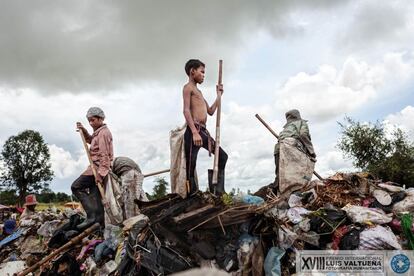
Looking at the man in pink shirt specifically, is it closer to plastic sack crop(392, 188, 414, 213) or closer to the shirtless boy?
the shirtless boy

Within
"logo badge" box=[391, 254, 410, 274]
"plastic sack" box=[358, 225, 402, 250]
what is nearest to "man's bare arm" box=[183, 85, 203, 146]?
"plastic sack" box=[358, 225, 402, 250]

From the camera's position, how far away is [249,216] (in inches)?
163

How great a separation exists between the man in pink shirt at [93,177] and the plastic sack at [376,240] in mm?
3479

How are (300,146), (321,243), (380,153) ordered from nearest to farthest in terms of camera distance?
(321,243) → (300,146) → (380,153)

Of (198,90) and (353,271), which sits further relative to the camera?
(198,90)

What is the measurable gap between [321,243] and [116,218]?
2.79 m

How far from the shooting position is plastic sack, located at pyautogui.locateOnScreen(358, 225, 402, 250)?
13.6 feet

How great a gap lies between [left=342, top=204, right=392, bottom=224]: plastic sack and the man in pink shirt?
3.33m

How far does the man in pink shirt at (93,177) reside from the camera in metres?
5.59

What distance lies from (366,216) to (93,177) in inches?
147

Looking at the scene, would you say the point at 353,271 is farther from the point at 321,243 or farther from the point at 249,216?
the point at 249,216

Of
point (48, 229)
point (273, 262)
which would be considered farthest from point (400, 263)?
point (48, 229)

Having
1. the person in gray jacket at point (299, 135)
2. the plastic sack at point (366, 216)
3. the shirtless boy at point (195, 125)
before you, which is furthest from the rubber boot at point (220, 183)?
the person in gray jacket at point (299, 135)

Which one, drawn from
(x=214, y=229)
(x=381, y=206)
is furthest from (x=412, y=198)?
(x=214, y=229)
